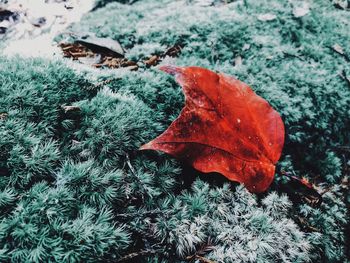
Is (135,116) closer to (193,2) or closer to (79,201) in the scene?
(79,201)

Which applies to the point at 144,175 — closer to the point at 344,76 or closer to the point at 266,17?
the point at 344,76

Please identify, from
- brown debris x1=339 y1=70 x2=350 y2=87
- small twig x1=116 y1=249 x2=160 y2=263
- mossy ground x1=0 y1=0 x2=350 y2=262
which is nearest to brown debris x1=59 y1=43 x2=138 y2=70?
mossy ground x1=0 y1=0 x2=350 y2=262

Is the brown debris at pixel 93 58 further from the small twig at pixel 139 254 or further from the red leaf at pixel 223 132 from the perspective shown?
the small twig at pixel 139 254

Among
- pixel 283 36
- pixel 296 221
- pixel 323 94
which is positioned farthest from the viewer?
pixel 283 36

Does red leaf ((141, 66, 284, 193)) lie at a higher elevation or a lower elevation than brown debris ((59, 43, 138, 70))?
higher

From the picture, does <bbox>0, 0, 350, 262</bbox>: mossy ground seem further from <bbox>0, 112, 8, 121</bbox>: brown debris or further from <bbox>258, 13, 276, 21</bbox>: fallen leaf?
<bbox>258, 13, 276, 21</bbox>: fallen leaf

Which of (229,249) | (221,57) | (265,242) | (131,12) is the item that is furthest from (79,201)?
(131,12)

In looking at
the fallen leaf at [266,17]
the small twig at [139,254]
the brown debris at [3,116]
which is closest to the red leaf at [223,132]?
the small twig at [139,254]
